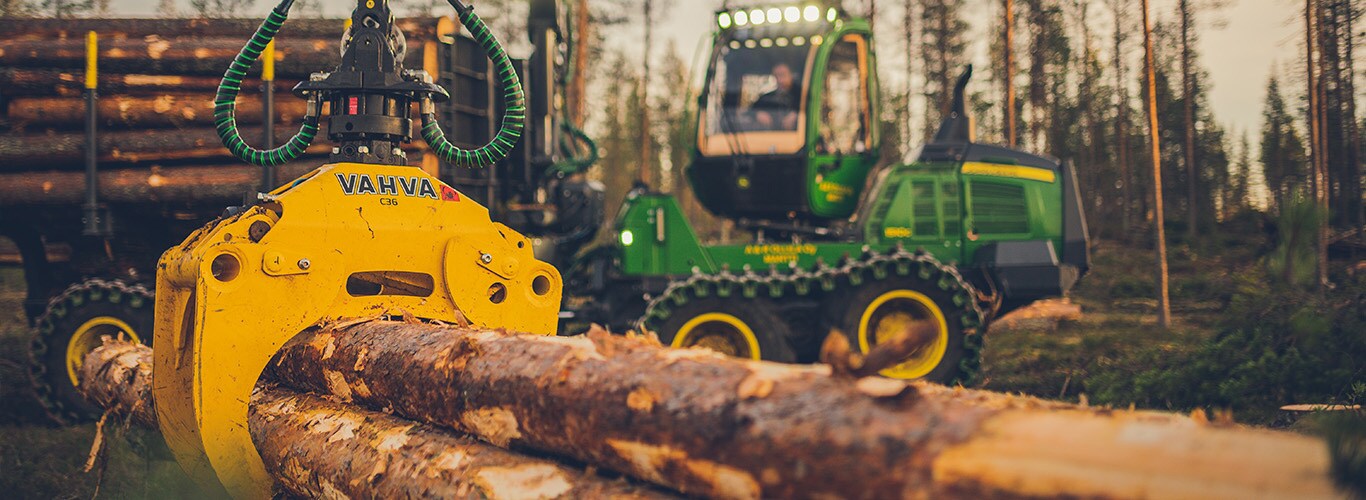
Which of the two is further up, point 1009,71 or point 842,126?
point 1009,71

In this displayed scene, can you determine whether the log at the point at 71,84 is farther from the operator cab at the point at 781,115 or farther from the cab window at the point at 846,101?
the cab window at the point at 846,101

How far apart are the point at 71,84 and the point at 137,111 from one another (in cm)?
62

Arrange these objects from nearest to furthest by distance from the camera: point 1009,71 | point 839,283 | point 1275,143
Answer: point 839,283, point 1009,71, point 1275,143

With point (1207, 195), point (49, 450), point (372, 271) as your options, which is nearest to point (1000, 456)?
point (372, 271)

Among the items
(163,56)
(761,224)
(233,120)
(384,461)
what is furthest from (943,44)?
(384,461)

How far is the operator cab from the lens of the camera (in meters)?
9.28

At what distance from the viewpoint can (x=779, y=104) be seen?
Answer: 368 inches

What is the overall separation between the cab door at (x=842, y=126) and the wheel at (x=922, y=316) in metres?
1.41

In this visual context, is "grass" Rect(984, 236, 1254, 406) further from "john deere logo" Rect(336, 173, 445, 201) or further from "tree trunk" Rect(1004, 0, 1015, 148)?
"tree trunk" Rect(1004, 0, 1015, 148)

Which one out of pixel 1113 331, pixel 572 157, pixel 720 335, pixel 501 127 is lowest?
pixel 1113 331

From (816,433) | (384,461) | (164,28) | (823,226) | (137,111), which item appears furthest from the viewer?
(823,226)

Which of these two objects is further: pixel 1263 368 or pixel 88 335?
pixel 88 335

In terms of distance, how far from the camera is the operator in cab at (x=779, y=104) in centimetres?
929

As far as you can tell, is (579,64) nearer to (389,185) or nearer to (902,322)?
(902,322)
